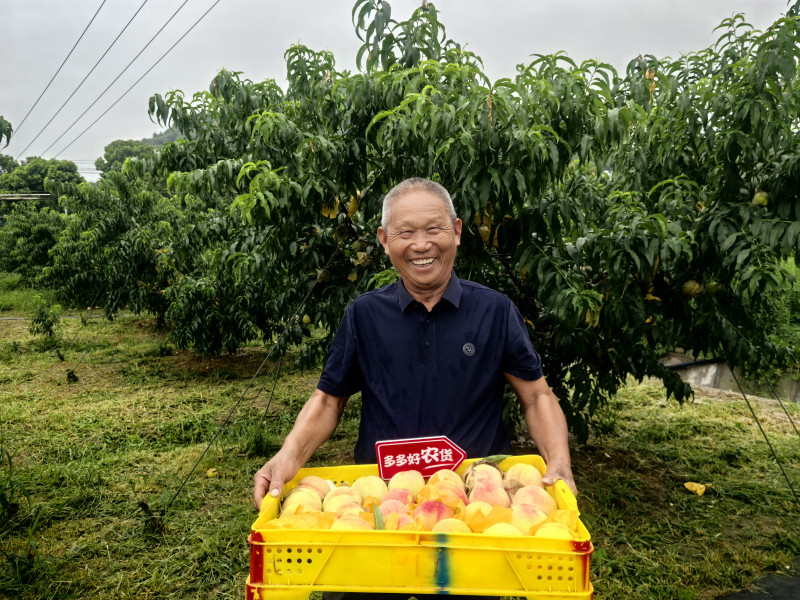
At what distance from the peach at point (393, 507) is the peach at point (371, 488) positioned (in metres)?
0.08

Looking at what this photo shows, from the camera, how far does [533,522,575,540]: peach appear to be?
1.17 meters

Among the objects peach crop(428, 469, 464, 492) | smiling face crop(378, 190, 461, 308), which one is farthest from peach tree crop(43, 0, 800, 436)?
peach crop(428, 469, 464, 492)

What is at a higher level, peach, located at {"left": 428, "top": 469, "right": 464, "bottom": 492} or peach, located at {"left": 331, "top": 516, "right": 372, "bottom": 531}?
peach, located at {"left": 331, "top": 516, "right": 372, "bottom": 531}

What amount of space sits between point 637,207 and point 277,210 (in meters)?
1.91

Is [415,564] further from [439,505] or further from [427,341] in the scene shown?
[427,341]

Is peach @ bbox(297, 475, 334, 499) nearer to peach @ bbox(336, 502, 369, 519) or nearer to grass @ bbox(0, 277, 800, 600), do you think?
peach @ bbox(336, 502, 369, 519)

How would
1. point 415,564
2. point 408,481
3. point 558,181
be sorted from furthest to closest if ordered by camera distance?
1. point 558,181
2. point 408,481
3. point 415,564

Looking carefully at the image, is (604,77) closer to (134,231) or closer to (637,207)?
(637,207)

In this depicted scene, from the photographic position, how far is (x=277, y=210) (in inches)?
133

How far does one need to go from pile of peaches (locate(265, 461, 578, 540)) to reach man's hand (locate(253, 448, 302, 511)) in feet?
0.16

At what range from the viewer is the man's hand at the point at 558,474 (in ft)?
4.76

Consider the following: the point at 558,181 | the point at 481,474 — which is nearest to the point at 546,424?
the point at 481,474

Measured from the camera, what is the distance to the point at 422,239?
1754 millimetres

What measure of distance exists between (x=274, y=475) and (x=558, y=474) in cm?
71
